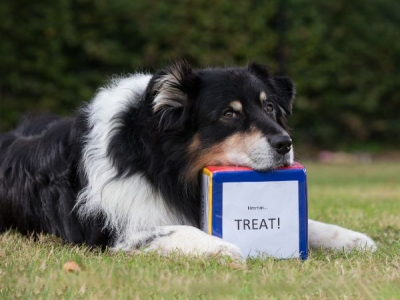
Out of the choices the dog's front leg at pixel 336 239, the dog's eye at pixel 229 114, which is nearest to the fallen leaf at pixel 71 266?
the dog's eye at pixel 229 114

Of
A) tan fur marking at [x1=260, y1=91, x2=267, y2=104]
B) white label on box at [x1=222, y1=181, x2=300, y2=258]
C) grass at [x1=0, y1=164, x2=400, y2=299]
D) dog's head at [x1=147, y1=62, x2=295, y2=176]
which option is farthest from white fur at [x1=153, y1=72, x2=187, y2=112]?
grass at [x1=0, y1=164, x2=400, y2=299]

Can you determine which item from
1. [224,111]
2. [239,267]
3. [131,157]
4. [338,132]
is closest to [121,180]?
[131,157]

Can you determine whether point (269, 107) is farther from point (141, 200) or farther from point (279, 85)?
point (141, 200)

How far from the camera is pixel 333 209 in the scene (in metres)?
7.41

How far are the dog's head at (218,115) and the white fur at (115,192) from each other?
1.04 feet

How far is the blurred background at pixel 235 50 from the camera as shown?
47.2ft

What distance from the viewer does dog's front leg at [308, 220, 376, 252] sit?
15.9ft

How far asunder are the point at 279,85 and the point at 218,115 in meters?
0.79

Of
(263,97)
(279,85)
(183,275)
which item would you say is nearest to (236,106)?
(263,97)

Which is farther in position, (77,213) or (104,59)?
(104,59)

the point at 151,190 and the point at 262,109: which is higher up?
the point at 262,109

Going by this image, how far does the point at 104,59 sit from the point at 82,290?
11.7m

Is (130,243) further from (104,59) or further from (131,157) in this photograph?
(104,59)

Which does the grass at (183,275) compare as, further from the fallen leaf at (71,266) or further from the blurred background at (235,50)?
the blurred background at (235,50)
